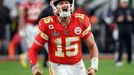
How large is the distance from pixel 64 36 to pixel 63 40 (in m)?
0.06

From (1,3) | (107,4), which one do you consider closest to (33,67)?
(1,3)

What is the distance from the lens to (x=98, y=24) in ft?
80.9

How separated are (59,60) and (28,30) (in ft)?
33.3

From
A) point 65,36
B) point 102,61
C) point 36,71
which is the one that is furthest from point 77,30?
point 102,61

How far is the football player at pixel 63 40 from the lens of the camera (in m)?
9.65

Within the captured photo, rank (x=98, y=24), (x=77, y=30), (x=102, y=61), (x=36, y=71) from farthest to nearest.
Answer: (x=98, y=24)
(x=102, y=61)
(x=77, y=30)
(x=36, y=71)

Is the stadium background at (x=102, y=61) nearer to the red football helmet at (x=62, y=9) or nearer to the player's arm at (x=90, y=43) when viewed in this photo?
the player's arm at (x=90, y=43)

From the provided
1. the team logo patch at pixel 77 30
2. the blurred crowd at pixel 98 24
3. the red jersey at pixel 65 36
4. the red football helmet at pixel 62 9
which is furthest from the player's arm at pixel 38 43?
the blurred crowd at pixel 98 24

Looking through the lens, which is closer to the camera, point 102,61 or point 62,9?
point 62,9

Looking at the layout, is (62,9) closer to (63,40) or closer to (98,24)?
(63,40)

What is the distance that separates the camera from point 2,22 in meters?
23.4

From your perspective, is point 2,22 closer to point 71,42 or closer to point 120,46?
point 120,46

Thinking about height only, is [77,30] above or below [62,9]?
below

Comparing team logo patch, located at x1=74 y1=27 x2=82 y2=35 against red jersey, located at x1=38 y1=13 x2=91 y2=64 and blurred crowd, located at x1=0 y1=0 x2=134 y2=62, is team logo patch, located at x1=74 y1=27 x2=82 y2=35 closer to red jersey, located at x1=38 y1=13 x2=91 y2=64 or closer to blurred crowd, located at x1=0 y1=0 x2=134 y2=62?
red jersey, located at x1=38 y1=13 x2=91 y2=64
